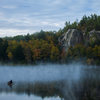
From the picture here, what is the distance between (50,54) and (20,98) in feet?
171

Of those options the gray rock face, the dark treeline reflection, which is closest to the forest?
the gray rock face

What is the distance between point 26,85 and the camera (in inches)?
1181

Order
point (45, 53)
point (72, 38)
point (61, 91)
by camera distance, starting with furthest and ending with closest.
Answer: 1. point (72, 38)
2. point (45, 53)
3. point (61, 91)

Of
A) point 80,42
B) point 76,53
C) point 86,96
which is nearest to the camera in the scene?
point 86,96

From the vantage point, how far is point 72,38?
82.6 metres

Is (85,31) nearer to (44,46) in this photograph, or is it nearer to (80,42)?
(80,42)

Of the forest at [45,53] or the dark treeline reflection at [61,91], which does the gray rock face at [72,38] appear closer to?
the forest at [45,53]

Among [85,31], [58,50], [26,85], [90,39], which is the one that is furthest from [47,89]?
[85,31]

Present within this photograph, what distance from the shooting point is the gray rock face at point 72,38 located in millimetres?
82438

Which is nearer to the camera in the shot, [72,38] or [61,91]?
[61,91]

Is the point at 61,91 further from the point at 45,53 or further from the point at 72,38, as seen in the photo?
the point at 72,38

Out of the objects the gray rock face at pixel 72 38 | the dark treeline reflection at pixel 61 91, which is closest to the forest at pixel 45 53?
the gray rock face at pixel 72 38

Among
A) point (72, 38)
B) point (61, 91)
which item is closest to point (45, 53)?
point (72, 38)

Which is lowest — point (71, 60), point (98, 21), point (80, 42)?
point (71, 60)
